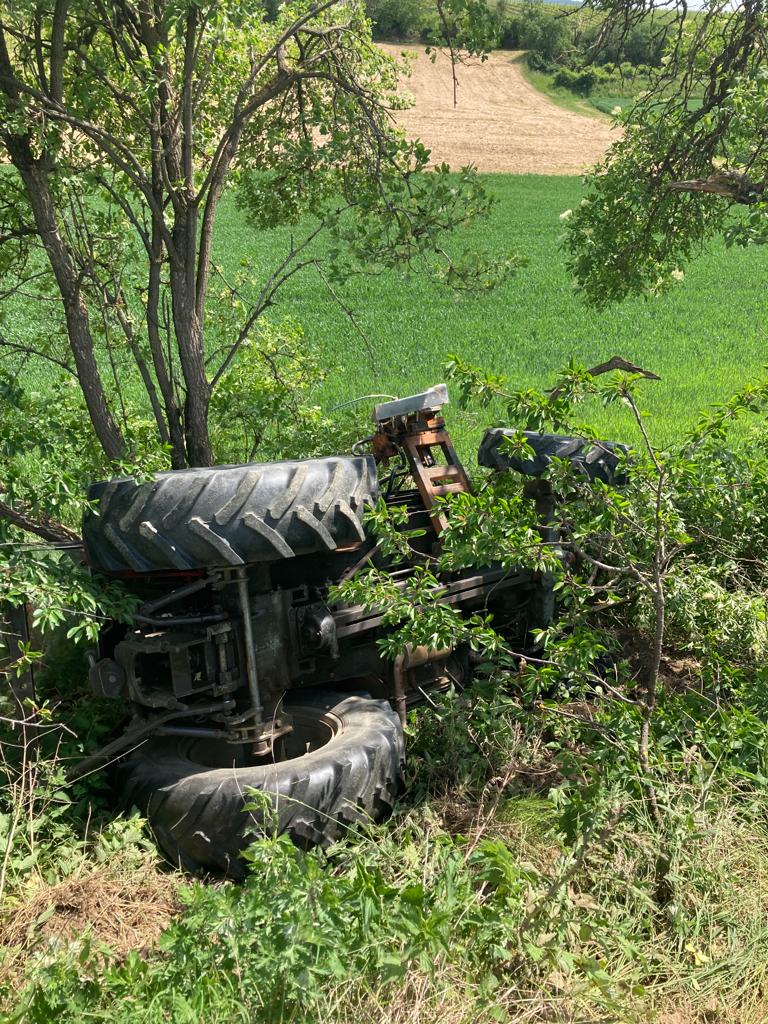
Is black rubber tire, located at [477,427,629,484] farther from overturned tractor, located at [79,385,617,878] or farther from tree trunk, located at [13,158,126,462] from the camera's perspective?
tree trunk, located at [13,158,126,462]

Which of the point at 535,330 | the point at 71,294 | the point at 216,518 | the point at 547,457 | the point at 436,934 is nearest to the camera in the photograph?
the point at 436,934

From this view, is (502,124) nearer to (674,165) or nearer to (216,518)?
(674,165)

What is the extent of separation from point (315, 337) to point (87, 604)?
1331cm

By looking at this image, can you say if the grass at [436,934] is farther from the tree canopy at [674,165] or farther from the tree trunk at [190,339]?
the tree canopy at [674,165]

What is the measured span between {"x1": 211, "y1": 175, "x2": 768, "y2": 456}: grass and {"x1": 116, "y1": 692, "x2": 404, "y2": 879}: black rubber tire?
3675mm

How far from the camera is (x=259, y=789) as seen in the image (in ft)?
11.6

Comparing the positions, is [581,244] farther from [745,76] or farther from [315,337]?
[315,337]

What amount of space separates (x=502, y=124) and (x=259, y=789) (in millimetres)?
49199

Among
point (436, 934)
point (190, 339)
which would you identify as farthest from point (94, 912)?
point (190, 339)

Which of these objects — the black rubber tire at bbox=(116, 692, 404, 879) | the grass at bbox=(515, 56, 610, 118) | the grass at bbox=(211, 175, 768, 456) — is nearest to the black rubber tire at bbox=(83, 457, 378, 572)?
the black rubber tire at bbox=(116, 692, 404, 879)

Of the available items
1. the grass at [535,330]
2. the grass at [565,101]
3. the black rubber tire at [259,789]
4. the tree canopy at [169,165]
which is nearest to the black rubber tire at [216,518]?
the black rubber tire at [259,789]

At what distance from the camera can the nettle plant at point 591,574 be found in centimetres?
383

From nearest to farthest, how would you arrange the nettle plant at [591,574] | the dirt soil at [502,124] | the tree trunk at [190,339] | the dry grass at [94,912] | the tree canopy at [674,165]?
the dry grass at [94,912]
the nettle plant at [591,574]
the tree trunk at [190,339]
the tree canopy at [674,165]
the dirt soil at [502,124]

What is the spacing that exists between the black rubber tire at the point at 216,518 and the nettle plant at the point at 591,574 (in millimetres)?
238
